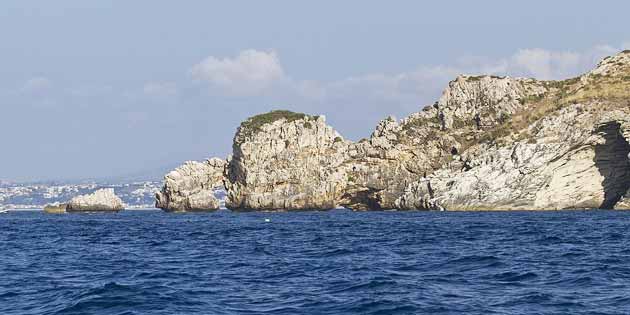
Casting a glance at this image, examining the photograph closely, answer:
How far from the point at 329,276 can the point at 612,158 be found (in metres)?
103

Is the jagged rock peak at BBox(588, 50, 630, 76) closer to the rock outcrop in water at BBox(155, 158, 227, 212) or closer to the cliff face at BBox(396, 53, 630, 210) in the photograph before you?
the cliff face at BBox(396, 53, 630, 210)

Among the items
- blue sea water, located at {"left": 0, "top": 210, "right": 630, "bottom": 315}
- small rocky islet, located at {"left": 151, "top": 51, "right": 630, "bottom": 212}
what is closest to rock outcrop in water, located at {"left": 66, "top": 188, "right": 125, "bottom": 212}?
small rocky islet, located at {"left": 151, "top": 51, "right": 630, "bottom": 212}

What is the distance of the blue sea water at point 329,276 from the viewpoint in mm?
27828

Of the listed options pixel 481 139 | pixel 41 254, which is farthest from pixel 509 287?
pixel 481 139

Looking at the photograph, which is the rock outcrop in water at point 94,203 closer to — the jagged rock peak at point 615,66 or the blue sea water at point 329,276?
the jagged rock peak at point 615,66

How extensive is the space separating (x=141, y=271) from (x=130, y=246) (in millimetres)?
19081

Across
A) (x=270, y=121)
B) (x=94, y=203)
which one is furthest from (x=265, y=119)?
(x=94, y=203)

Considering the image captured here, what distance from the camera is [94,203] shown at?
621ft

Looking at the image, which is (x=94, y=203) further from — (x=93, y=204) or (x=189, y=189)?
(x=189, y=189)

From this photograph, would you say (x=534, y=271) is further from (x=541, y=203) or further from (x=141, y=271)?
(x=541, y=203)

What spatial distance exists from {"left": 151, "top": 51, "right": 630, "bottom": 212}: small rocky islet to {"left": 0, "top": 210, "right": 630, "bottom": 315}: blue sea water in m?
73.5

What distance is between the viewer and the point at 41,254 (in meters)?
51.3

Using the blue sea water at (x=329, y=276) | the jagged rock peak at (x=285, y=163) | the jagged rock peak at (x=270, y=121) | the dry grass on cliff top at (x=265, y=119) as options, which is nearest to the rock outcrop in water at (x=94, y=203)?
the jagged rock peak at (x=285, y=163)

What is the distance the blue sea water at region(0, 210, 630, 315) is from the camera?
2783 centimetres
